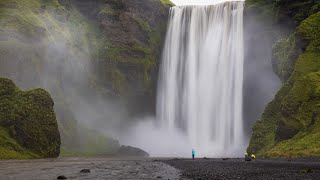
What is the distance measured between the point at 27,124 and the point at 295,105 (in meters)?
52.6

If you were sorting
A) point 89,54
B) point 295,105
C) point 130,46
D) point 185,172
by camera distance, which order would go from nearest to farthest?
point 185,172 < point 295,105 < point 89,54 < point 130,46

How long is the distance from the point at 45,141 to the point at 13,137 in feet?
20.9

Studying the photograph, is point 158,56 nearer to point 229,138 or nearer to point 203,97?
point 203,97

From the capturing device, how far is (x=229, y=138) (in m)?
104

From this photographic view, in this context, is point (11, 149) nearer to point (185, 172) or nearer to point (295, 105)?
point (185, 172)

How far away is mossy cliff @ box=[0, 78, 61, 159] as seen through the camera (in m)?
75.6

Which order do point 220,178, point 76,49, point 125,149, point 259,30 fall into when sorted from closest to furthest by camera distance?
point 220,178, point 125,149, point 259,30, point 76,49

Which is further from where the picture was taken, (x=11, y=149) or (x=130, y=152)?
(x=130, y=152)

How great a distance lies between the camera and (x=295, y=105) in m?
67.0

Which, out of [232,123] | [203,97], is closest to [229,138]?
[232,123]

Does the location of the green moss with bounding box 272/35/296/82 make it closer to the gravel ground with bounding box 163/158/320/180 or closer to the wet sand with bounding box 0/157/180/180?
the gravel ground with bounding box 163/158/320/180

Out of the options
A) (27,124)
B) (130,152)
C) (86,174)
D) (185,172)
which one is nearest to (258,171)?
(185,172)

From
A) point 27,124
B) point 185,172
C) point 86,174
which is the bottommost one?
point 86,174

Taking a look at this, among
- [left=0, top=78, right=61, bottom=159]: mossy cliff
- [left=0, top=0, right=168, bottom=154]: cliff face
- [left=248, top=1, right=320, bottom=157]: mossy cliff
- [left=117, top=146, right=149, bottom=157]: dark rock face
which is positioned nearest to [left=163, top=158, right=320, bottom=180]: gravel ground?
[left=248, top=1, right=320, bottom=157]: mossy cliff
